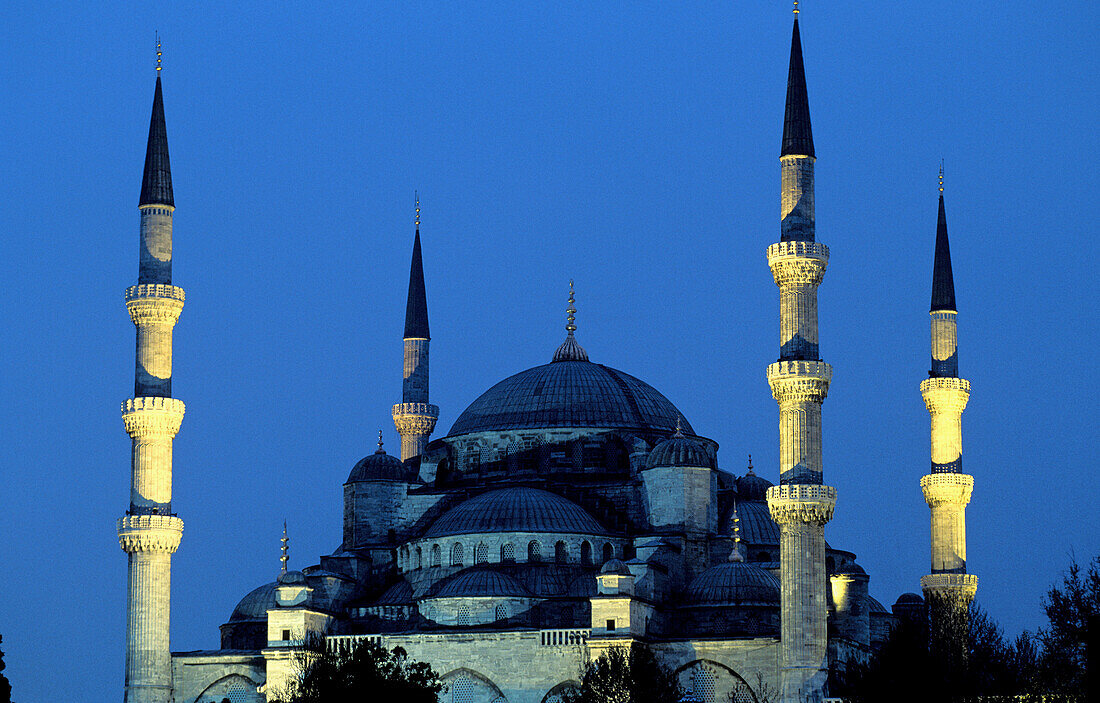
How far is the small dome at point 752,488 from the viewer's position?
52.4m

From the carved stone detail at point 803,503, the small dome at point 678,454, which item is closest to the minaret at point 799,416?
the carved stone detail at point 803,503

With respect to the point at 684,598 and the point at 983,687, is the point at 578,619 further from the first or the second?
the point at 983,687

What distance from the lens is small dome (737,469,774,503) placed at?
52438mm

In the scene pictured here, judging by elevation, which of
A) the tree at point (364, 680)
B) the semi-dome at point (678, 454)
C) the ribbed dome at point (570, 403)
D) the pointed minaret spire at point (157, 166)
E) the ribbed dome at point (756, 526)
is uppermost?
the pointed minaret spire at point (157, 166)

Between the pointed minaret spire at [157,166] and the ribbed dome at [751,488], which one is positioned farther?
the ribbed dome at [751,488]

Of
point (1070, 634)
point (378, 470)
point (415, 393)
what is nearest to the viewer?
point (1070, 634)

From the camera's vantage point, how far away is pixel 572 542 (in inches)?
1918

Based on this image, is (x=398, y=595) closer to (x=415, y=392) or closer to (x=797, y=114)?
(x=415, y=392)

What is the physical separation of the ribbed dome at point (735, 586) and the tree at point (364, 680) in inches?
255

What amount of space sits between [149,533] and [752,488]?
14833mm

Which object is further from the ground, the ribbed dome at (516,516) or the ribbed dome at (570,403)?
the ribbed dome at (570,403)

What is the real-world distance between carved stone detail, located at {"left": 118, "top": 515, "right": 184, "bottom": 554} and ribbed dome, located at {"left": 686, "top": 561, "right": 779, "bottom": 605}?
10.8m

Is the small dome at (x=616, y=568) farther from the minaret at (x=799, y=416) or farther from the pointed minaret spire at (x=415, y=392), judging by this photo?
the pointed minaret spire at (x=415, y=392)

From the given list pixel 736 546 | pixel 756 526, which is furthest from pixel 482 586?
pixel 756 526
